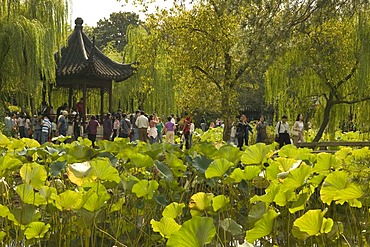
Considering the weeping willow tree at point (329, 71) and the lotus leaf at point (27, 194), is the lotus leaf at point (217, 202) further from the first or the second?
the weeping willow tree at point (329, 71)

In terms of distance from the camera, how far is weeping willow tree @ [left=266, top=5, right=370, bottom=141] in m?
11.9

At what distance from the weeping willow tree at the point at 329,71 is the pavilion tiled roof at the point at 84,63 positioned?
465 cm

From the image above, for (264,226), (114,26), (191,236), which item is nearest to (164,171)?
(264,226)

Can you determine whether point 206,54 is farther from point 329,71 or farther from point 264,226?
point 264,226

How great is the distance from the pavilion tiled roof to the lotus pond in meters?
10.1

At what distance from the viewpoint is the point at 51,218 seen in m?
4.15

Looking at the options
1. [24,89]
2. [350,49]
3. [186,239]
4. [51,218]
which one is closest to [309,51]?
[350,49]

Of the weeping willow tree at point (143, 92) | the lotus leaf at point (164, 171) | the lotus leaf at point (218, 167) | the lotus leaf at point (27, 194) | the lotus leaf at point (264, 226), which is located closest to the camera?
the lotus leaf at point (264, 226)

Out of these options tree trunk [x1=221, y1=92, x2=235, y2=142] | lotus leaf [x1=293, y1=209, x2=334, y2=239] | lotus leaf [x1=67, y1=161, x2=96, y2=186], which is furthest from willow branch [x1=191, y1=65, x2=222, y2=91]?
lotus leaf [x1=293, y1=209, x2=334, y2=239]

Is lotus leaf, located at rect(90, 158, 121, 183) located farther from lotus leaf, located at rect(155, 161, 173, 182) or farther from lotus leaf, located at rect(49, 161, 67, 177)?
lotus leaf, located at rect(49, 161, 67, 177)

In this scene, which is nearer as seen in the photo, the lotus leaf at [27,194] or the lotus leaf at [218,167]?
the lotus leaf at [27,194]

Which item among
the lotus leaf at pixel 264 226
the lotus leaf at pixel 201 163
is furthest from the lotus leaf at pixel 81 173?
the lotus leaf at pixel 264 226

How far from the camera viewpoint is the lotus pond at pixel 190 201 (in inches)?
118

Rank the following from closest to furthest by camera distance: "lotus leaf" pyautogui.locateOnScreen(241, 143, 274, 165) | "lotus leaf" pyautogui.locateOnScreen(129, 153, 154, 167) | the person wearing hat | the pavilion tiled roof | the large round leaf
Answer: the large round leaf, "lotus leaf" pyautogui.locateOnScreen(241, 143, 274, 165), "lotus leaf" pyautogui.locateOnScreen(129, 153, 154, 167), the person wearing hat, the pavilion tiled roof
